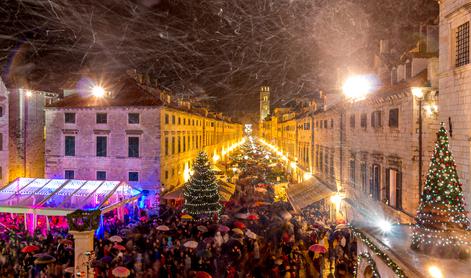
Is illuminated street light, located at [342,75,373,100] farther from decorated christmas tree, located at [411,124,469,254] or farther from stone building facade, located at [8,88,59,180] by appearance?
stone building facade, located at [8,88,59,180]

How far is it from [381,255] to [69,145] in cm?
2961

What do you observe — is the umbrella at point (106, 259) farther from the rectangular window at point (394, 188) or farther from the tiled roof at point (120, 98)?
the tiled roof at point (120, 98)

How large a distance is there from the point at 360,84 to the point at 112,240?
51.0 ft

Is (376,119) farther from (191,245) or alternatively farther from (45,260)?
(45,260)

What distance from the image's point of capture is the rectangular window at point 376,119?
60.9 feet

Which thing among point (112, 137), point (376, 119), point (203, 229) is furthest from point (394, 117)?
point (112, 137)

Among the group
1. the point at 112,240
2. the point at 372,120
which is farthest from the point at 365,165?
the point at 112,240

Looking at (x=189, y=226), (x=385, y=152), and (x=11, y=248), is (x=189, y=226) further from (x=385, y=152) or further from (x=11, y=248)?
(x=385, y=152)

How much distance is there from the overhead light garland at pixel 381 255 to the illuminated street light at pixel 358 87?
10962mm

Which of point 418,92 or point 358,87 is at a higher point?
point 358,87

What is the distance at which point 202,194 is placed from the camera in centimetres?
2641

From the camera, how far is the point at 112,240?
1802 cm

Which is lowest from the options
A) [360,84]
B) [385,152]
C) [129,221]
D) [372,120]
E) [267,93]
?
[129,221]

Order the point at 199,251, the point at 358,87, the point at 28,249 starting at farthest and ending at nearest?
the point at 358,87 < the point at 199,251 < the point at 28,249
